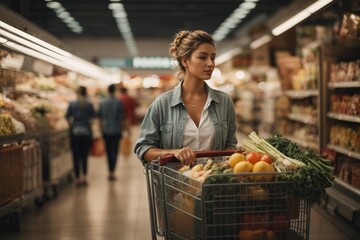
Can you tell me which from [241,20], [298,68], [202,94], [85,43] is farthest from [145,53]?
[202,94]

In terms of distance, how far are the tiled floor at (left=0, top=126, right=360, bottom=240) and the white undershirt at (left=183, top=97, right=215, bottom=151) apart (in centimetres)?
227

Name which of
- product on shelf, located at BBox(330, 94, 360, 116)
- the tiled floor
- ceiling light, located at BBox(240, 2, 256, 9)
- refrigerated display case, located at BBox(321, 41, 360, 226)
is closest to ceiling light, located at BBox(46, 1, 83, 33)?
ceiling light, located at BBox(240, 2, 256, 9)

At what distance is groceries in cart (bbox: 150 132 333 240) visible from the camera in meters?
2.72

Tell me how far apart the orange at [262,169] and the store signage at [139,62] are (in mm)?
23316

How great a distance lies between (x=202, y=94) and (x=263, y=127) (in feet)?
31.4

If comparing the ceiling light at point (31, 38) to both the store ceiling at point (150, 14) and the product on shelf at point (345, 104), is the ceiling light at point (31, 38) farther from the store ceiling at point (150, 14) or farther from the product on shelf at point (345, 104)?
the store ceiling at point (150, 14)

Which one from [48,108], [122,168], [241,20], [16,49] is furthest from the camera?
[241,20]

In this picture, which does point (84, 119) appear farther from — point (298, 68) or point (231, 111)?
point (231, 111)

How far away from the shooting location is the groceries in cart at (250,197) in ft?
8.94

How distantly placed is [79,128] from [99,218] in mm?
2917

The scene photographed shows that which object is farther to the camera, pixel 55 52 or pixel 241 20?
pixel 241 20

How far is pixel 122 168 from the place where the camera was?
38.5 ft

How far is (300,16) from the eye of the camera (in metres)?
6.71

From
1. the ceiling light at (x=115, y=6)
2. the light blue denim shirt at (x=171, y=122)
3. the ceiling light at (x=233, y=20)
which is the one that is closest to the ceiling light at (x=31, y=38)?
the light blue denim shirt at (x=171, y=122)
